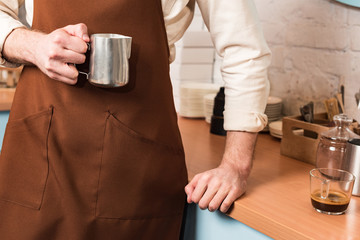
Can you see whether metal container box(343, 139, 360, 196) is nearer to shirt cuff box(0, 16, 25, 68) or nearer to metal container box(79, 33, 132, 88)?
metal container box(79, 33, 132, 88)

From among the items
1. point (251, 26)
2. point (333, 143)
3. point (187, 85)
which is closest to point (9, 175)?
point (251, 26)

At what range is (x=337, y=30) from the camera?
177cm

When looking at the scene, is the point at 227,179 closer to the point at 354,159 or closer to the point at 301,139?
the point at 354,159

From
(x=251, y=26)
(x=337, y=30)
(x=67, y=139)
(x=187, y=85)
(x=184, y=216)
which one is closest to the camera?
(x=67, y=139)

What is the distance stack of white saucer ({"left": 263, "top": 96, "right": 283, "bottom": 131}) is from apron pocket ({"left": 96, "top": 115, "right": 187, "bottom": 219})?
2.31 feet

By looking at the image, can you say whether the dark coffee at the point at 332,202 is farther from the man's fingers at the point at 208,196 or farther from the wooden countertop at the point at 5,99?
the wooden countertop at the point at 5,99

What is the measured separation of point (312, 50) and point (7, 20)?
1.15 metres

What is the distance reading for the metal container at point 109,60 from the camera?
1045 mm

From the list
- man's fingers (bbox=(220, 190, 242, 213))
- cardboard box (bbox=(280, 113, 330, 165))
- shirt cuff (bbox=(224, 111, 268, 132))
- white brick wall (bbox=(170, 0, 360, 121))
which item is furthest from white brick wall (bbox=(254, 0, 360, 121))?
man's fingers (bbox=(220, 190, 242, 213))

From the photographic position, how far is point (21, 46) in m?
1.15

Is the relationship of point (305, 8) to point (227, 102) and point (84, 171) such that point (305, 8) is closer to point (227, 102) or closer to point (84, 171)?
point (227, 102)

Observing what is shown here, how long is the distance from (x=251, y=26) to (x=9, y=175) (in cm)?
72

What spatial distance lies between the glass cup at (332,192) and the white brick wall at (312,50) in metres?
0.57

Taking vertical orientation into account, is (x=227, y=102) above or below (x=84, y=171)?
above
